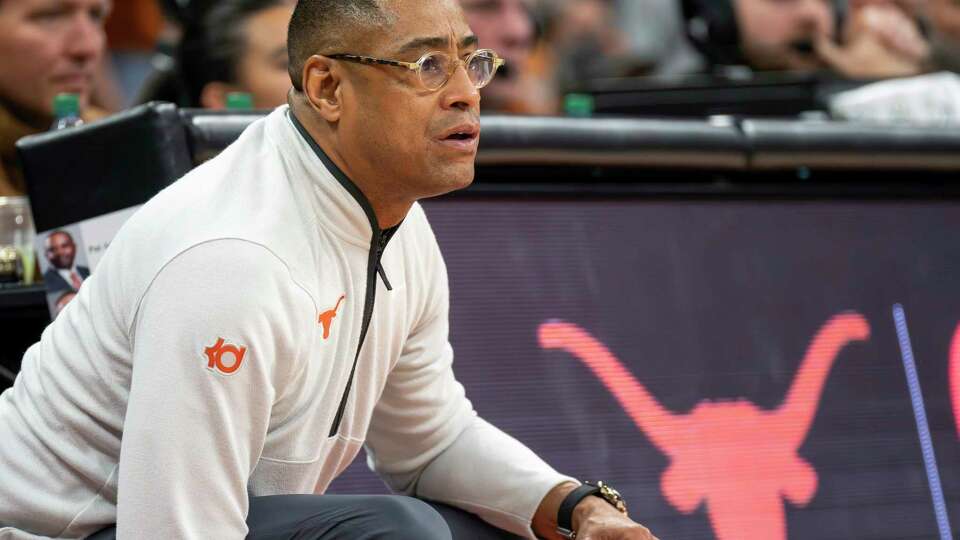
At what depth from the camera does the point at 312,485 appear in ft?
7.41

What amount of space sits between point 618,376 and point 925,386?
72 cm

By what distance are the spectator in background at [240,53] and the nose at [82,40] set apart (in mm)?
300

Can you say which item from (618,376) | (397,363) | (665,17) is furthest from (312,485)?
(665,17)

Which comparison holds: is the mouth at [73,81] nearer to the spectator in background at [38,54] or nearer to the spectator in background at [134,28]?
the spectator in background at [38,54]

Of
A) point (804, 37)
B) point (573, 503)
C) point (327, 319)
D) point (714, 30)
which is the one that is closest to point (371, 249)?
point (327, 319)

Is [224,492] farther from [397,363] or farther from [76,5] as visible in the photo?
[76,5]

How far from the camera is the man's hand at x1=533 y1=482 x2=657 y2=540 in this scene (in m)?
2.35

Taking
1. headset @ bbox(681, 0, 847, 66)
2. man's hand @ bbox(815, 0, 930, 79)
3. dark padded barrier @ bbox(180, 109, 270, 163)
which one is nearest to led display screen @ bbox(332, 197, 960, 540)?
dark padded barrier @ bbox(180, 109, 270, 163)

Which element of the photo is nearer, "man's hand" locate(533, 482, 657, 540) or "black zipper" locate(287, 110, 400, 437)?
"black zipper" locate(287, 110, 400, 437)

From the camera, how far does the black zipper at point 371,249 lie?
2.18 meters

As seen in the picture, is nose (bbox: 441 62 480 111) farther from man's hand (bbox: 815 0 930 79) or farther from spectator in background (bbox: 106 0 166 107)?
spectator in background (bbox: 106 0 166 107)

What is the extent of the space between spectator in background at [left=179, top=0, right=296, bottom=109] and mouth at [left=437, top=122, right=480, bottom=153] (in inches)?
72.9

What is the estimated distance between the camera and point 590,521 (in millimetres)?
2375

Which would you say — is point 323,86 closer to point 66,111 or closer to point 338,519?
point 338,519
